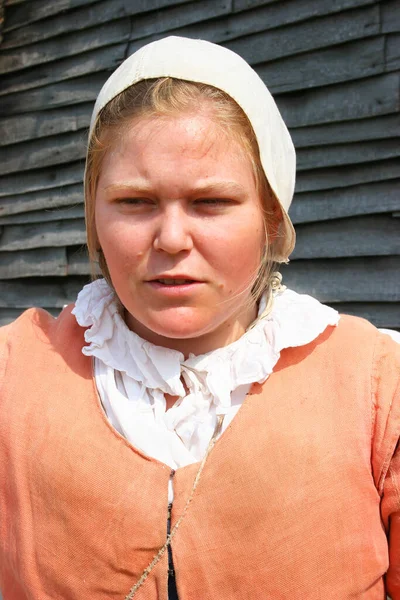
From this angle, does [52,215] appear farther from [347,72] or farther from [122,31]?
[347,72]

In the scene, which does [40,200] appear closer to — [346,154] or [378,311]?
[346,154]

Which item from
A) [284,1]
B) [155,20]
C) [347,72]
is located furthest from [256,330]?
[155,20]

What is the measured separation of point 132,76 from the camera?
1339 millimetres

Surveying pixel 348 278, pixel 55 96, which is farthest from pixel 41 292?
pixel 348 278

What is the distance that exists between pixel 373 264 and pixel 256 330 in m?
1.61

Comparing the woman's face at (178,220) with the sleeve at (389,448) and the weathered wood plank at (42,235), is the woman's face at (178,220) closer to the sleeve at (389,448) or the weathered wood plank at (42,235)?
the sleeve at (389,448)

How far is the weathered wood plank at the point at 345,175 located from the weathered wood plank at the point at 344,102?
222mm

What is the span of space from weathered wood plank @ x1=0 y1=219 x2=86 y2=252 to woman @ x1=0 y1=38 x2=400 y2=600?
7.73 ft

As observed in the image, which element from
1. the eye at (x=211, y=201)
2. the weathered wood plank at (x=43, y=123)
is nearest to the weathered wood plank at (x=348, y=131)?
the weathered wood plank at (x=43, y=123)

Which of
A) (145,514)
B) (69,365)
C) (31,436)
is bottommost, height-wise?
(145,514)

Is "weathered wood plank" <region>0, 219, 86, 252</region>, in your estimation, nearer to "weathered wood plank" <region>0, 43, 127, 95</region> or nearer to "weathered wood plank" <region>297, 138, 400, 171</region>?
"weathered wood plank" <region>0, 43, 127, 95</region>

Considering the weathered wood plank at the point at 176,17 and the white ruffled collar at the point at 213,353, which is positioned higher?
the weathered wood plank at the point at 176,17

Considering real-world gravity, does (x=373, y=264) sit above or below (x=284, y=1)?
below

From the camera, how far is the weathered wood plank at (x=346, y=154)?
2.78 metres
